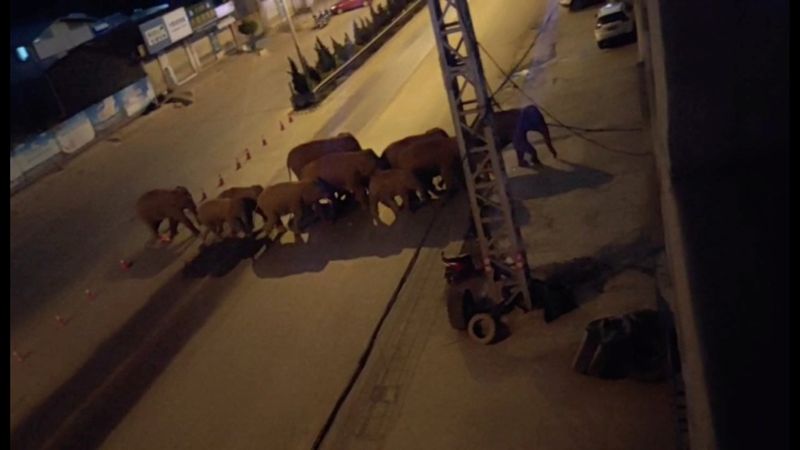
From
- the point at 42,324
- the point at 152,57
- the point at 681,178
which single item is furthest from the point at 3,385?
the point at 152,57

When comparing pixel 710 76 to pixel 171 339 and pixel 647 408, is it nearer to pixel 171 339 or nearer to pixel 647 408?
pixel 647 408

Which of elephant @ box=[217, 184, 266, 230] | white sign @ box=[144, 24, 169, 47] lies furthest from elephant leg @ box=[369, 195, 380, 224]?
white sign @ box=[144, 24, 169, 47]

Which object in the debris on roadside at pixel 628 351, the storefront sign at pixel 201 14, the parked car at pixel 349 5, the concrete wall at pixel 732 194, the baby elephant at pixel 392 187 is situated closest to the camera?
the concrete wall at pixel 732 194

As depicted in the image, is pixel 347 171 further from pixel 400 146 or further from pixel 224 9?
pixel 224 9

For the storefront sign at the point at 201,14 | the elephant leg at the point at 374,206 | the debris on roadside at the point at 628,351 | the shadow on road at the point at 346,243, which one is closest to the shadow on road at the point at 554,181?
the shadow on road at the point at 346,243

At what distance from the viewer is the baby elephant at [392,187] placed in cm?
1488

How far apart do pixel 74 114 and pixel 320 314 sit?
2071 cm

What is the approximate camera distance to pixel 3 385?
1314 centimetres

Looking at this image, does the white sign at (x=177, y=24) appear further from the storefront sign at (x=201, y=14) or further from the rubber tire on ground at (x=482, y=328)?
the rubber tire on ground at (x=482, y=328)

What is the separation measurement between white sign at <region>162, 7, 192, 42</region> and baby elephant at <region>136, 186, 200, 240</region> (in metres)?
18.9

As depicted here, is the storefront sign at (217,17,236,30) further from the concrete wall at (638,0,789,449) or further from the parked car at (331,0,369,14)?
the concrete wall at (638,0,789,449)

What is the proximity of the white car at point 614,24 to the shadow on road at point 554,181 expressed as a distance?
7.51 metres

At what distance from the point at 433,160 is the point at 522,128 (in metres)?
1.99

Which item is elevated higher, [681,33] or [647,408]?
[681,33]
